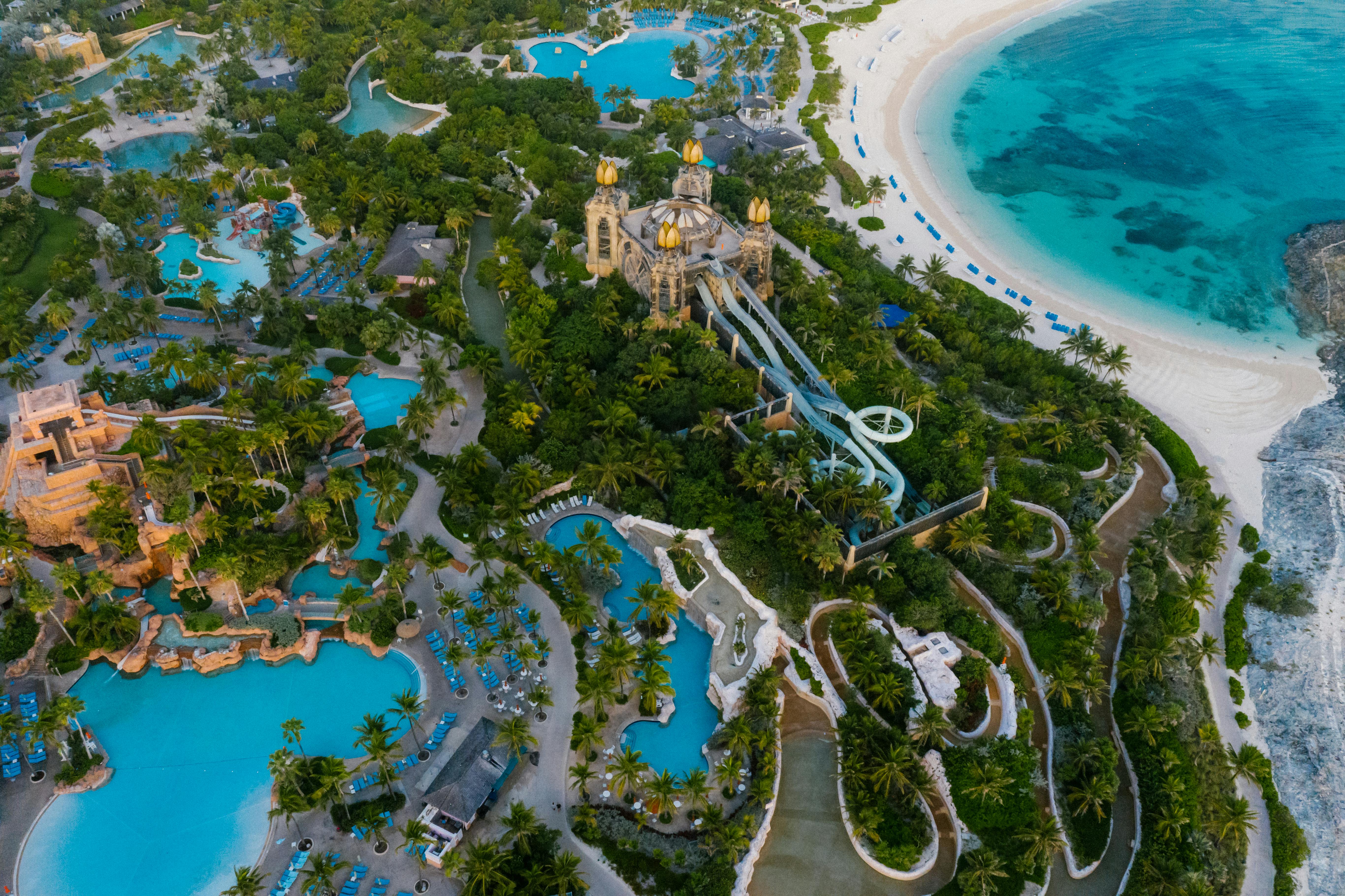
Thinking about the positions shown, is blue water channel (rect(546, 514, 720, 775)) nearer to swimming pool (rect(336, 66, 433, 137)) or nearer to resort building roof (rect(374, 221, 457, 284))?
resort building roof (rect(374, 221, 457, 284))

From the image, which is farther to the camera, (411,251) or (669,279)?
(411,251)

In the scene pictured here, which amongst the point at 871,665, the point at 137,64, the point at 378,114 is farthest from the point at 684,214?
the point at 137,64

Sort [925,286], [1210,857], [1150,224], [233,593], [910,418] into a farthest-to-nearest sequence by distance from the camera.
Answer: [1150,224]
[925,286]
[910,418]
[233,593]
[1210,857]

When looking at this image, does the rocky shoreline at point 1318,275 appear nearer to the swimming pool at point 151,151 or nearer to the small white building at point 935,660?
the small white building at point 935,660

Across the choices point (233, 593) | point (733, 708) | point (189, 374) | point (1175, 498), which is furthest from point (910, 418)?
point (189, 374)

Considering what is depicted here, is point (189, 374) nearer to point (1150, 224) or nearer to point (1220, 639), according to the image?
point (1220, 639)

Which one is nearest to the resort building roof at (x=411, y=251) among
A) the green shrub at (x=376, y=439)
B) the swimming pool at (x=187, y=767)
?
the green shrub at (x=376, y=439)

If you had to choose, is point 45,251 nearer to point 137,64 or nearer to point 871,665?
point 137,64
